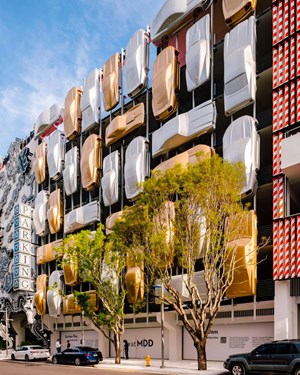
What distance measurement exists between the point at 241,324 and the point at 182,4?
23.7m

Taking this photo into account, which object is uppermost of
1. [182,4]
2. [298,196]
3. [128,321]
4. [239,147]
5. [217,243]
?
[182,4]

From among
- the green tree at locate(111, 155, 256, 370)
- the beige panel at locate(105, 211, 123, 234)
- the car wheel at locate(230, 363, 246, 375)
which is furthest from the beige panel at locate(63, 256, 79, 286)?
the car wheel at locate(230, 363, 246, 375)

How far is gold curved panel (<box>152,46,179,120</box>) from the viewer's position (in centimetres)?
4216

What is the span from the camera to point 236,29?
36.4 m

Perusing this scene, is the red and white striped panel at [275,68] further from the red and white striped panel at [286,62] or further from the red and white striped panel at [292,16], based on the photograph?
the red and white striped panel at [292,16]

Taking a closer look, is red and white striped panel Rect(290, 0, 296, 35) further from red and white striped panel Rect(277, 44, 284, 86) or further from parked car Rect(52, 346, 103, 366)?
parked car Rect(52, 346, 103, 366)

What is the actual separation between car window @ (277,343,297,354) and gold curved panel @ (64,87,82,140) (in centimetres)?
3668

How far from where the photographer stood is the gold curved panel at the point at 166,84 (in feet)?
138

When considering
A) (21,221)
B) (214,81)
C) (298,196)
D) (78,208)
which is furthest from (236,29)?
(21,221)

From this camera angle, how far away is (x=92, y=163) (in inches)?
2048

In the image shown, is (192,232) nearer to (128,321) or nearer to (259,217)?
(259,217)

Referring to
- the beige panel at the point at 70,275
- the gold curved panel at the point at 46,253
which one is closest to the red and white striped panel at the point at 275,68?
the beige panel at the point at 70,275

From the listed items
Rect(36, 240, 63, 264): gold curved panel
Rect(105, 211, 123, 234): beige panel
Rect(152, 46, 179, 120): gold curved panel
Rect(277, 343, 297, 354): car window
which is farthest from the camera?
Rect(36, 240, 63, 264): gold curved panel

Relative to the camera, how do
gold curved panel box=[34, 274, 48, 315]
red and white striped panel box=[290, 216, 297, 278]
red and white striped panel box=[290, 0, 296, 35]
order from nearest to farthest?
red and white striped panel box=[290, 216, 297, 278] → red and white striped panel box=[290, 0, 296, 35] → gold curved panel box=[34, 274, 48, 315]
